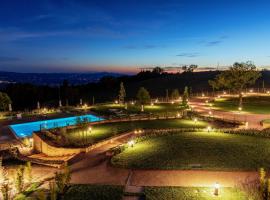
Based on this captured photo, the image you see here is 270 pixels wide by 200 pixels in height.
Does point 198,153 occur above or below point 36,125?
above

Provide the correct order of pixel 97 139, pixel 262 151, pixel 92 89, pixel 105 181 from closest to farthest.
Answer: pixel 105 181
pixel 262 151
pixel 97 139
pixel 92 89

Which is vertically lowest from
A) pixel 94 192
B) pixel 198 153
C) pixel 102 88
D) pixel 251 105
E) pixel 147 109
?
pixel 94 192

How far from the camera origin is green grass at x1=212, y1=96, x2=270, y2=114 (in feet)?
109

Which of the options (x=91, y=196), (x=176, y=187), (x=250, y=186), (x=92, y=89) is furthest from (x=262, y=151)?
(x=92, y=89)

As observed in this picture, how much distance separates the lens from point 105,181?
1275 cm

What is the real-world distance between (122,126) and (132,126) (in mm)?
822

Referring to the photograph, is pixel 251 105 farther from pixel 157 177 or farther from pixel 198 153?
pixel 157 177

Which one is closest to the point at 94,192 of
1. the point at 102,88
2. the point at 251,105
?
the point at 251,105

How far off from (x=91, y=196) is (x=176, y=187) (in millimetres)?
3183

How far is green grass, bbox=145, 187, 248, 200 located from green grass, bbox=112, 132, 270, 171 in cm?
240

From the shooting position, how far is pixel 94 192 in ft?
37.2

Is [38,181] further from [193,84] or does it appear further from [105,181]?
[193,84]

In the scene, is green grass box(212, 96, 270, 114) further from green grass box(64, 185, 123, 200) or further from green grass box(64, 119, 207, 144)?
green grass box(64, 185, 123, 200)

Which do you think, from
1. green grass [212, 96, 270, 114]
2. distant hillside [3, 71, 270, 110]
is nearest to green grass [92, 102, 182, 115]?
green grass [212, 96, 270, 114]
